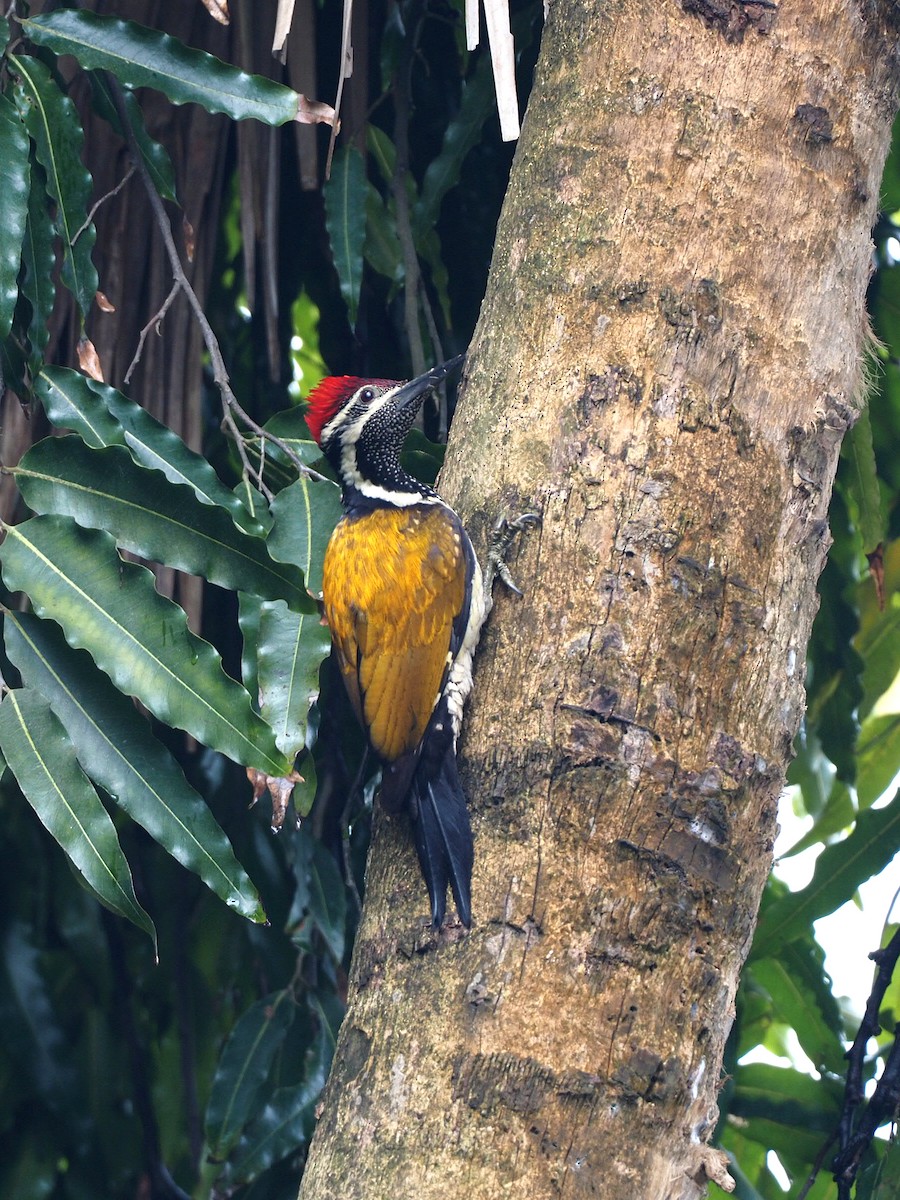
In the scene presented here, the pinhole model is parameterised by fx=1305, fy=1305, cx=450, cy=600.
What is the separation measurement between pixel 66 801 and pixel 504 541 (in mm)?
726

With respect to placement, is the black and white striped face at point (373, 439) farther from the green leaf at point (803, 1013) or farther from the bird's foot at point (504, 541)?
the green leaf at point (803, 1013)

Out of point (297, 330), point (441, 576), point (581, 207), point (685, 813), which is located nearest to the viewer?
point (685, 813)

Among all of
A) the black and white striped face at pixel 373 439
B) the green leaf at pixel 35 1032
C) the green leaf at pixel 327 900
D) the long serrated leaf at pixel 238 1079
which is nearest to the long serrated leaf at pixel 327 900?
the green leaf at pixel 327 900

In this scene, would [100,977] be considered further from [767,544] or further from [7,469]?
[767,544]

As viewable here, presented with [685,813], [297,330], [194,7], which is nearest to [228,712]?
[685,813]

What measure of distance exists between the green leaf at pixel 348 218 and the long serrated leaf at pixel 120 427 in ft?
2.20

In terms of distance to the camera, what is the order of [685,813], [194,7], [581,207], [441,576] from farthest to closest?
[194,7]
[441,576]
[581,207]
[685,813]

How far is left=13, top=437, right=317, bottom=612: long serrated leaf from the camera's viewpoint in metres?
1.86

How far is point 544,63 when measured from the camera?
224 cm

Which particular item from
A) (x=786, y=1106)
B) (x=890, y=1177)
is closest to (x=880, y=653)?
(x=786, y=1106)

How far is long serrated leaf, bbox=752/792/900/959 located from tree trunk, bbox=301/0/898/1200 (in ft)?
3.62

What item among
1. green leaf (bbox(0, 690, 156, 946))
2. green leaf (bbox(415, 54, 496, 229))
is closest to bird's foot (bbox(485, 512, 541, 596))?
green leaf (bbox(0, 690, 156, 946))

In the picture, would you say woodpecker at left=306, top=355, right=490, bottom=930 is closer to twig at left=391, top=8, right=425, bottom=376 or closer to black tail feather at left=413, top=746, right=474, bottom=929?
black tail feather at left=413, top=746, right=474, bottom=929

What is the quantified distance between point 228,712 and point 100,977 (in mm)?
1649
